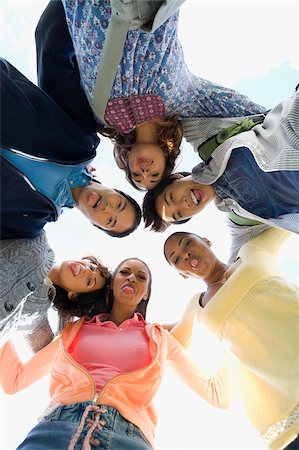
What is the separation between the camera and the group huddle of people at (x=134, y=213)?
1.33 m

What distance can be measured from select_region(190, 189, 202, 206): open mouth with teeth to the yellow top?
26cm

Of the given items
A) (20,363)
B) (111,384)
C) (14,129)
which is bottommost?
(20,363)

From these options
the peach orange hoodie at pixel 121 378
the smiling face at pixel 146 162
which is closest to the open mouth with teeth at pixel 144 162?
the smiling face at pixel 146 162

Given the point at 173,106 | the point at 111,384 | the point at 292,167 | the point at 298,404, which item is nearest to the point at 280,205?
the point at 292,167

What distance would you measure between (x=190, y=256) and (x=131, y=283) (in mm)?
268

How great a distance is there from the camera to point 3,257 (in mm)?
1401

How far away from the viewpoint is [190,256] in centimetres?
171

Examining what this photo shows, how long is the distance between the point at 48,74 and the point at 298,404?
1.30m

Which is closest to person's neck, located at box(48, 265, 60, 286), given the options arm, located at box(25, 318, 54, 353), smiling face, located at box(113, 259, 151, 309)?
arm, located at box(25, 318, 54, 353)

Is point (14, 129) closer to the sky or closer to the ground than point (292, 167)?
closer to the ground

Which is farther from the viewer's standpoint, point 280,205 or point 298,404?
point 280,205

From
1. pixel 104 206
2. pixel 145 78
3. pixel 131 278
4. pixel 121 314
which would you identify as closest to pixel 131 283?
pixel 131 278

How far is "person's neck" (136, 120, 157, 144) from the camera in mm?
1553

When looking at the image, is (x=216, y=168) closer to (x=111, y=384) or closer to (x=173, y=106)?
(x=173, y=106)
